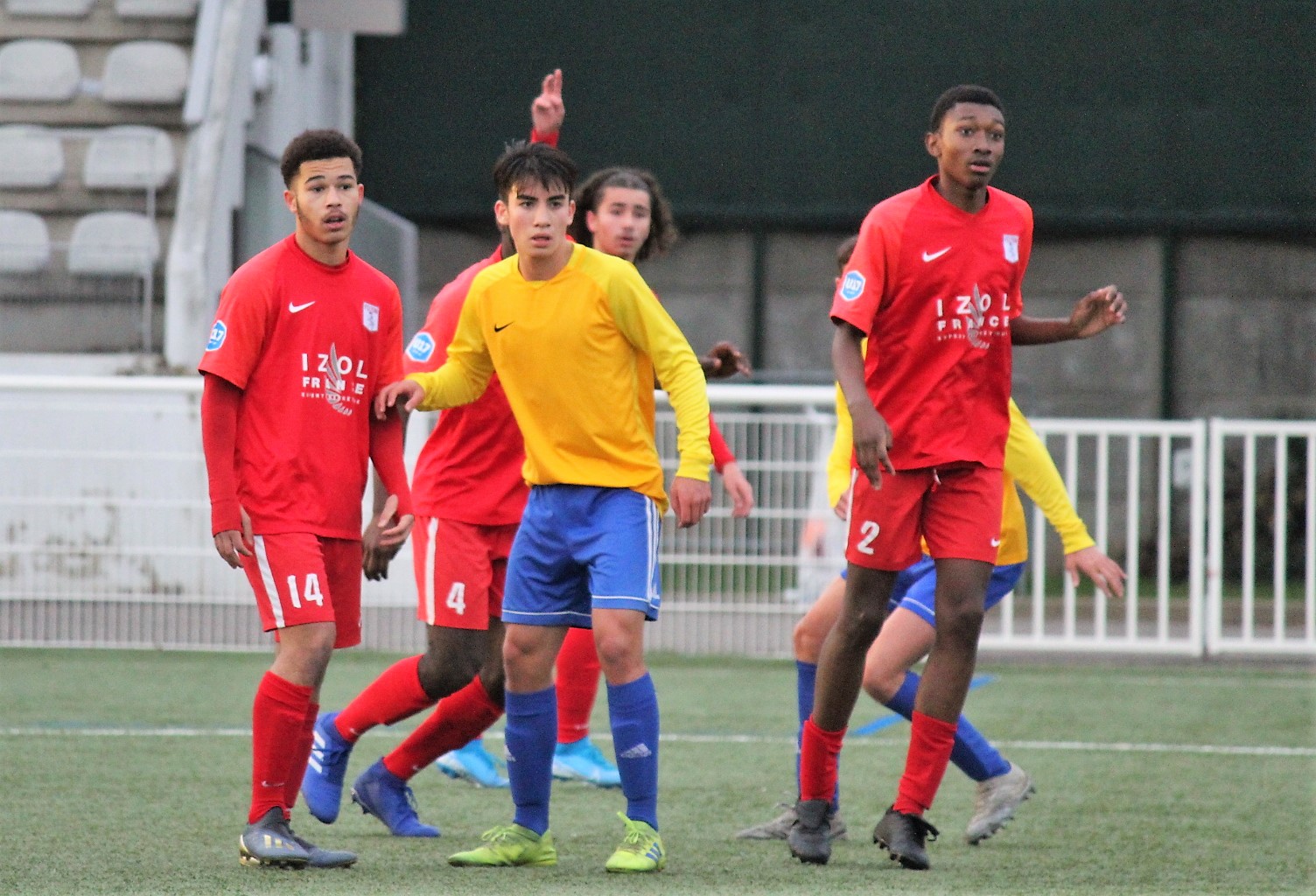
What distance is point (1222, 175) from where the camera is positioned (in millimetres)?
15883

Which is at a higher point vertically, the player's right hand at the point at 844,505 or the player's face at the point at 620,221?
the player's face at the point at 620,221

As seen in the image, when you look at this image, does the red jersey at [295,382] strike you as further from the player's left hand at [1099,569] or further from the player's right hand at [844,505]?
the player's left hand at [1099,569]

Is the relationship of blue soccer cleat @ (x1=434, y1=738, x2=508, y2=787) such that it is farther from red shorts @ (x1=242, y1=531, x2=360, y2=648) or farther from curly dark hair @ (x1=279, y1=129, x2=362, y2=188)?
curly dark hair @ (x1=279, y1=129, x2=362, y2=188)

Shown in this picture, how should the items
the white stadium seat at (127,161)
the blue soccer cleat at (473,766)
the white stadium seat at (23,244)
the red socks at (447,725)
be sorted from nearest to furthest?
the red socks at (447,725), the blue soccer cleat at (473,766), the white stadium seat at (23,244), the white stadium seat at (127,161)

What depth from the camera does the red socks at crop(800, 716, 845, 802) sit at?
15.8 ft

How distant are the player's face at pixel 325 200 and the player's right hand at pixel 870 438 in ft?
4.42

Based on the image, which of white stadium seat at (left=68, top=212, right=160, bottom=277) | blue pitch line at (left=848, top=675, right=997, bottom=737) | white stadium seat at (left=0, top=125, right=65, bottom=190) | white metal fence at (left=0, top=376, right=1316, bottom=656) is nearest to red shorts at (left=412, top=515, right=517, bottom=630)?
blue pitch line at (left=848, top=675, right=997, bottom=737)

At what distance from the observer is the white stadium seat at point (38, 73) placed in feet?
44.1

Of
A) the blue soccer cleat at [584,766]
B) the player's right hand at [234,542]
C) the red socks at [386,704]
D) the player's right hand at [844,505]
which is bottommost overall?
the blue soccer cleat at [584,766]

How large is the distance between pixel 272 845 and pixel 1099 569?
2.30 metres

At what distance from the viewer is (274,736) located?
4.46 meters

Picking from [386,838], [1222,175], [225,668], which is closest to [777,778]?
[386,838]

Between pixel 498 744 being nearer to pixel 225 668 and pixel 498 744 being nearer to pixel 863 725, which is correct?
pixel 863 725

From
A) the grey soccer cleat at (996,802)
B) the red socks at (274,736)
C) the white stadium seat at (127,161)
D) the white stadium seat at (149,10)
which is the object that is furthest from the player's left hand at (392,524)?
the white stadium seat at (149,10)
